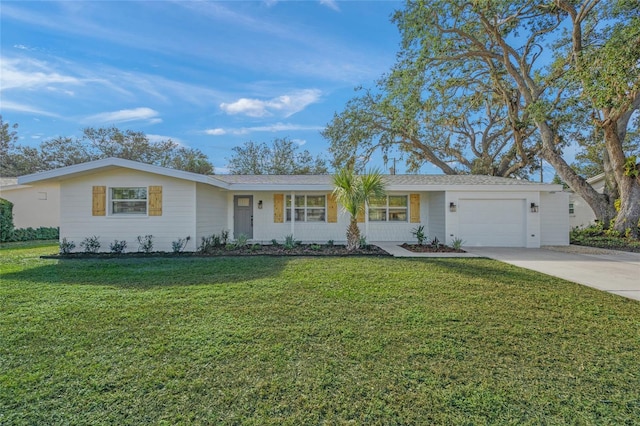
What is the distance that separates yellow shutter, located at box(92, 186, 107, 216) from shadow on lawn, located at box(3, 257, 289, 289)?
6.55ft

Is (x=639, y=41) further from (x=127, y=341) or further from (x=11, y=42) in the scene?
(x=11, y=42)

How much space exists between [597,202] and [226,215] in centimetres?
1628

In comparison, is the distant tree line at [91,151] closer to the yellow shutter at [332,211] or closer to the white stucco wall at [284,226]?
the white stucco wall at [284,226]

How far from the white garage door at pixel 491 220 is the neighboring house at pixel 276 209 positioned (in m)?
0.04

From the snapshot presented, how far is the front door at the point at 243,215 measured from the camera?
40.8ft

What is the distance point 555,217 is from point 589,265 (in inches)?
205

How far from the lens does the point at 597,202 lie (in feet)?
45.8

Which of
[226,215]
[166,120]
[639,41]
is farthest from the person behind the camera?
[166,120]

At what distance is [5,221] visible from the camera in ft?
42.3

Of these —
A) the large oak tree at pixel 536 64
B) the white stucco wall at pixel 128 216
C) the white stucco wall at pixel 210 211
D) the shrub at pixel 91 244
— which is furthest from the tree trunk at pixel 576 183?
the shrub at pixel 91 244

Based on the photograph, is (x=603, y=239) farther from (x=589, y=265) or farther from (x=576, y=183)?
(x=589, y=265)

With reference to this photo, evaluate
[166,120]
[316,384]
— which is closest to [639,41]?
[316,384]

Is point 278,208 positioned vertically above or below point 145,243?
above

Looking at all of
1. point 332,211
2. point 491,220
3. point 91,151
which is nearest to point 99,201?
point 332,211
